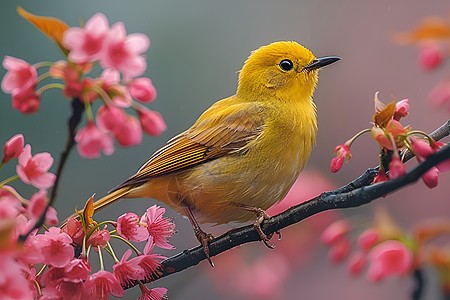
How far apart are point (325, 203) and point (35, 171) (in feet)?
1.81

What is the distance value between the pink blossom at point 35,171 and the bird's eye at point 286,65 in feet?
3.60

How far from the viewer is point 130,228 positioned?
47.8 inches

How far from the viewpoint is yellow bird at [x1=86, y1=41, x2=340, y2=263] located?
1727 mm

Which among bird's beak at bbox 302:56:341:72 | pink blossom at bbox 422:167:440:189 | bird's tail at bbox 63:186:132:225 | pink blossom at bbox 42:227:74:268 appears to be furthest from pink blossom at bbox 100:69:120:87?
bird's beak at bbox 302:56:341:72

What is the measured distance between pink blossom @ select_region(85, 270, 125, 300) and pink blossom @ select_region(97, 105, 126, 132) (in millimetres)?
401

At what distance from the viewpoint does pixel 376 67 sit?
3375 millimetres

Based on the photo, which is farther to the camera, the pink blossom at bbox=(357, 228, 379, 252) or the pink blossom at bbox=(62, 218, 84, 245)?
the pink blossom at bbox=(62, 218, 84, 245)

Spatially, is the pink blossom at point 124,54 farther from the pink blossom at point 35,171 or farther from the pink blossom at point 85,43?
the pink blossom at point 35,171

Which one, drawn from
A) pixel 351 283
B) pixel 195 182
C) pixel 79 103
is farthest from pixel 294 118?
pixel 351 283

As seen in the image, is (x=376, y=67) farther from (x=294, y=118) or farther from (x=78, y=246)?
(x=78, y=246)

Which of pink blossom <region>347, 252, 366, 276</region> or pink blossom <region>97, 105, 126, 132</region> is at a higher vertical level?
pink blossom <region>97, 105, 126, 132</region>

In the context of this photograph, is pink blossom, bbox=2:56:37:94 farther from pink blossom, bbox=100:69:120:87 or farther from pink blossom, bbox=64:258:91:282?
pink blossom, bbox=64:258:91:282

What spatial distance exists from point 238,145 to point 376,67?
186 cm

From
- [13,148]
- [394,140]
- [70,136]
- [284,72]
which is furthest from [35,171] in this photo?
[284,72]
